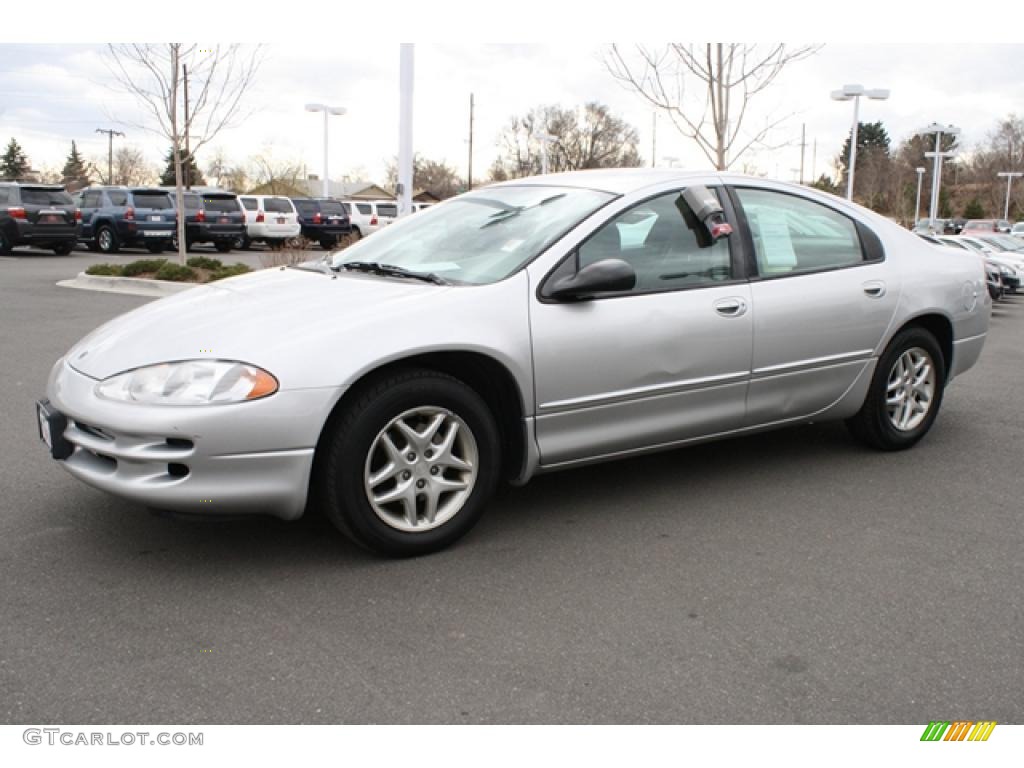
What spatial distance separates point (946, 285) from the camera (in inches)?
211

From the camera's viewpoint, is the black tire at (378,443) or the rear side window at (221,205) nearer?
the black tire at (378,443)

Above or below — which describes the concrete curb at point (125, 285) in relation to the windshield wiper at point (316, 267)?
below

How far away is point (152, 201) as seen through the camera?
23562mm

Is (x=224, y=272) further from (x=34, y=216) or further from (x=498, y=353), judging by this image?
(x=498, y=353)

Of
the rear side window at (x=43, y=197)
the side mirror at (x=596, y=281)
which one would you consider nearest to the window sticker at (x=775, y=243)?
the side mirror at (x=596, y=281)

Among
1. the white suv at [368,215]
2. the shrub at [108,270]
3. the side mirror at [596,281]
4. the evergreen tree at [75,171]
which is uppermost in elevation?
the evergreen tree at [75,171]

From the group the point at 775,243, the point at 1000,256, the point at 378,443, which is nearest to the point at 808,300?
the point at 775,243

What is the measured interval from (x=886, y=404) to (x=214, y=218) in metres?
22.1

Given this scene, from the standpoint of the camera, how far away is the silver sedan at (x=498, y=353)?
11.3 feet

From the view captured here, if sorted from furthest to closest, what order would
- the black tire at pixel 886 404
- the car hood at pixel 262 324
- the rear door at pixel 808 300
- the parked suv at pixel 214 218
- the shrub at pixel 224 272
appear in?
the parked suv at pixel 214 218 < the shrub at pixel 224 272 < the black tire at pixel 886 404 < the rear door at pixel 808 300 < the car hood at pixel 262 324

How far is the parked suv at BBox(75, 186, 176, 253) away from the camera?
23359mm

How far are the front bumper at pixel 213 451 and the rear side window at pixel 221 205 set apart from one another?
2272 cm

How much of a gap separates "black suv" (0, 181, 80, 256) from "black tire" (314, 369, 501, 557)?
21055 millimetres

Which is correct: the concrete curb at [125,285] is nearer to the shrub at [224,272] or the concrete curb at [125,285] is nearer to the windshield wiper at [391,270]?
the shrub at [224,272]
